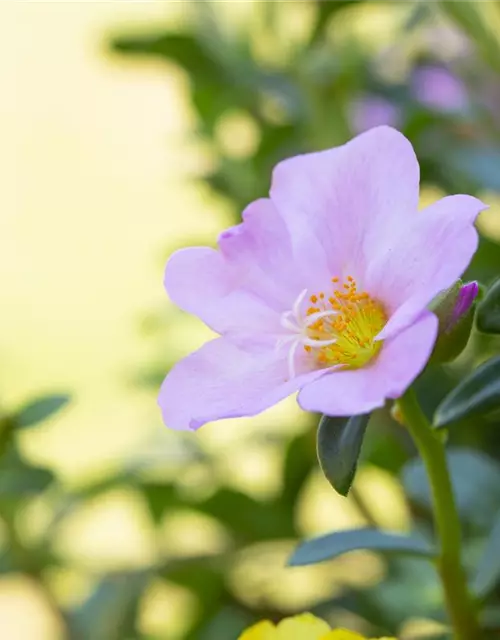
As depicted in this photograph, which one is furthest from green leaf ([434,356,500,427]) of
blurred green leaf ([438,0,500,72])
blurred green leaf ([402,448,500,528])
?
blurred green leaf ([438,0,500,72])

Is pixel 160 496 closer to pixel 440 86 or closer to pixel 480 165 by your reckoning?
pixel 480 165

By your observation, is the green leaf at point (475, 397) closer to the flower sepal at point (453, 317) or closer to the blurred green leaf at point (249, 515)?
the flower sepal at point (453, 317)

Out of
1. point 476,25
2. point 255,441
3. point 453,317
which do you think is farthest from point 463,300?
point 255,441

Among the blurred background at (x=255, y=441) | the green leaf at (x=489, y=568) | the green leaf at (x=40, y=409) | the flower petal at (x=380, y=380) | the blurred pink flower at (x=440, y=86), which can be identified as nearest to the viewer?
the flower petal at (x=380, y=380)

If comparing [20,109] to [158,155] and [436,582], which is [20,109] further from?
[436,582]

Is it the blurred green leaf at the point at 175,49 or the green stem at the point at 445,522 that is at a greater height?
the blurred green leaf at the point at 175,49

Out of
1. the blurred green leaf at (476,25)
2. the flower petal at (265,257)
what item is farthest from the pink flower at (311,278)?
the blurred green leaf at (476,25)
